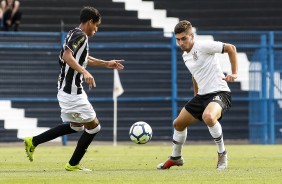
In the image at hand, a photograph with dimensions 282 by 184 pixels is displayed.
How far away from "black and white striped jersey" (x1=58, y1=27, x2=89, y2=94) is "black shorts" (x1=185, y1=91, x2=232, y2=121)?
4.83ft

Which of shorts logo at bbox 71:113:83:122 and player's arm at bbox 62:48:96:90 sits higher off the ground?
player's arm at bbox 62:48:96:90

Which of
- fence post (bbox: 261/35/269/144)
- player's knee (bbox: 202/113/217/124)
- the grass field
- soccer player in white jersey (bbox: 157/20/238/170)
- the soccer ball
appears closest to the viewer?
the grass field

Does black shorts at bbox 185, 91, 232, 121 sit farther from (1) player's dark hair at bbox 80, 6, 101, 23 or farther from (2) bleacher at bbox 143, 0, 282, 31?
(2) bleacher at bbox 143, 0, 282, 31

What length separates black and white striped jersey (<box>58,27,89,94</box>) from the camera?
11.7m

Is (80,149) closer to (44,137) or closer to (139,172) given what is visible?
(44,137)

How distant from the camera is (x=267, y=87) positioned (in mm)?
23672

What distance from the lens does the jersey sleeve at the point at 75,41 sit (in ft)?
38.4

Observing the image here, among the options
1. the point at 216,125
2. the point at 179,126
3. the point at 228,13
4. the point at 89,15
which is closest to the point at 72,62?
the point at 89,15

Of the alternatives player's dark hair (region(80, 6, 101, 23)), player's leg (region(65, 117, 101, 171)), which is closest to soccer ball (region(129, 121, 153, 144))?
player's leg (region(65, 117, 101, 171))

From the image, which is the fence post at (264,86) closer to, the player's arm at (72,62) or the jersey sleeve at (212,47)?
the jersey sleeve at (212,47)

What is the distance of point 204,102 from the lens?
40.3 ft

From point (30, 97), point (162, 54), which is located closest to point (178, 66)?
point (162, 54)

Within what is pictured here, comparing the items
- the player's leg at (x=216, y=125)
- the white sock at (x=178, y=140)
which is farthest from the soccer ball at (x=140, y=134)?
the player's leg at (x=216, y=125)

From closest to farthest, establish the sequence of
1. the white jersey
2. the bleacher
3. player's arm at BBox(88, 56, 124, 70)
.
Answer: the white jersey < player's arm at BBox(88, 56, 124, 70) < the bleacher
